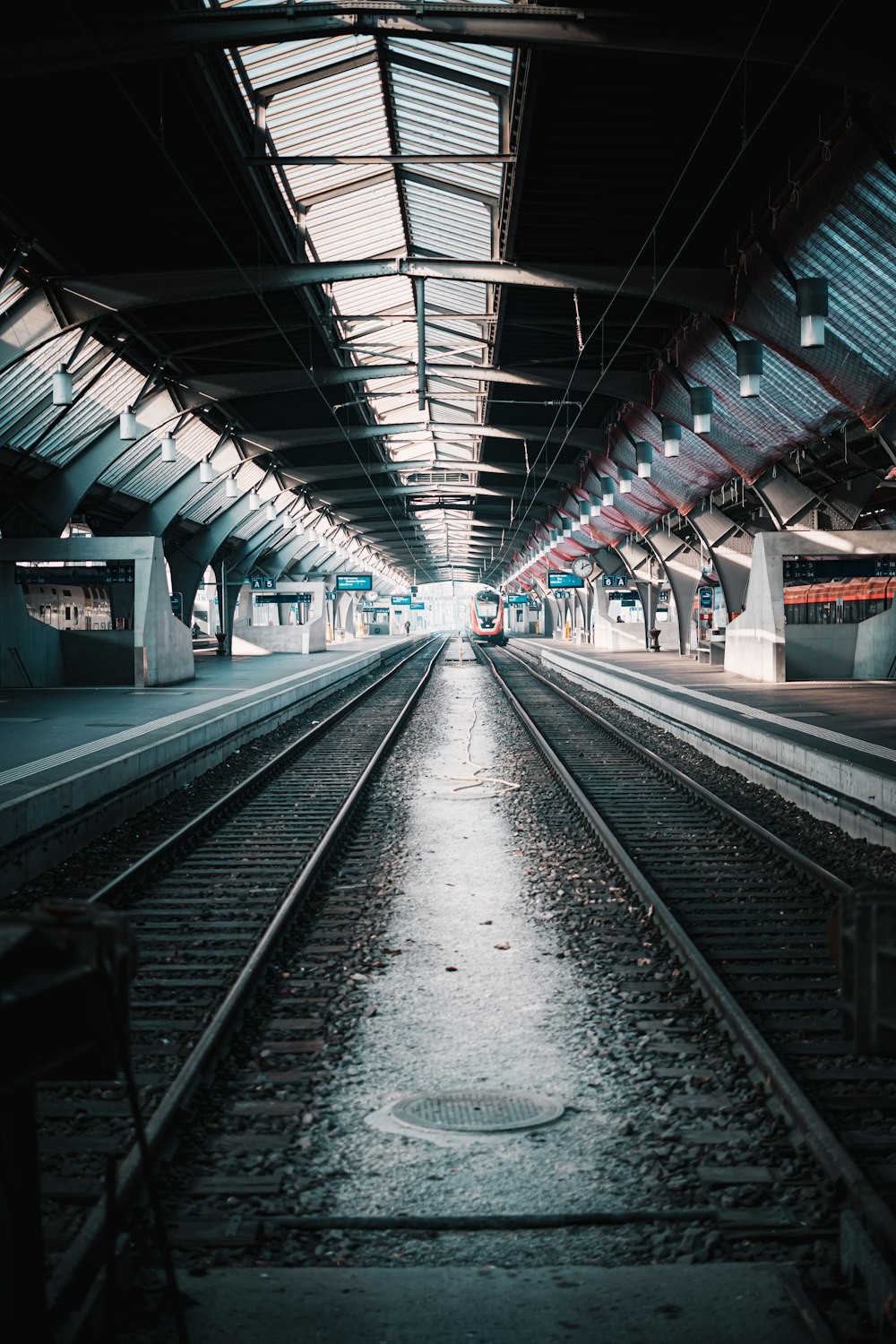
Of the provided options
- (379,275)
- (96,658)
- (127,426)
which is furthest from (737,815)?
(96,658)

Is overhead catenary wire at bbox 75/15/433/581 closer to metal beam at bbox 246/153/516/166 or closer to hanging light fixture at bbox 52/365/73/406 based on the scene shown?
metal beam at bbox 246/153/516/166

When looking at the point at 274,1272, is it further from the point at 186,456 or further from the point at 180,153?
the point at 186,456

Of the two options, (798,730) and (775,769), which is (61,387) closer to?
(775,769)

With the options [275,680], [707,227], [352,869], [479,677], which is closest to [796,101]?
[707,227]

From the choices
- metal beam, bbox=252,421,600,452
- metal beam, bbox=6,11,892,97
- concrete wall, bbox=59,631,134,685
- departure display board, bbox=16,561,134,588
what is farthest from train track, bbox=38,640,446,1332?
metal beam, bbox=252,421,600,452

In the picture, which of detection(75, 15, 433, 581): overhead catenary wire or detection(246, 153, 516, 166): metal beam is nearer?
detection(75, 15, 433, 581): overhead catenary wire

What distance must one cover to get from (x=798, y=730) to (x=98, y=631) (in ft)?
57.8

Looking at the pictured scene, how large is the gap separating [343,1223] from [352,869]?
546cm

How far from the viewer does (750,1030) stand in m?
4.82

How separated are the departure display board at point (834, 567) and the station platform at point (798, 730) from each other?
7.95 feet

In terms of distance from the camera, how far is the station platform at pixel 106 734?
33.8 feet

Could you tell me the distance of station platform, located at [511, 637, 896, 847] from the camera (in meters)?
10.9

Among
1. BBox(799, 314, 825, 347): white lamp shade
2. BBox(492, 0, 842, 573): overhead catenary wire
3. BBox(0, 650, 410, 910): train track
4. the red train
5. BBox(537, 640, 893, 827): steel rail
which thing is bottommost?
BBox(0, 650, 410, 910): train track

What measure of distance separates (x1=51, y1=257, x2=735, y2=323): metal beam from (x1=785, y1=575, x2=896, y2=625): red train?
30.0 ft
